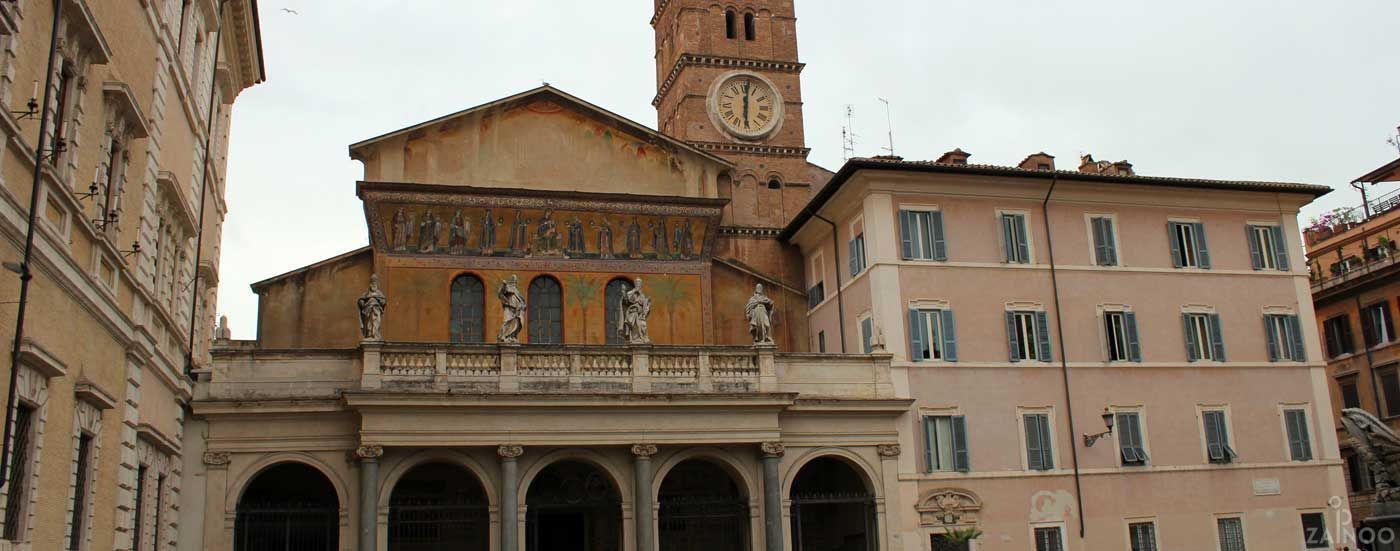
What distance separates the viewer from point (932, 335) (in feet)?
90.4

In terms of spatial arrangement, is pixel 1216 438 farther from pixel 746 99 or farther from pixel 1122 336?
pixel 746 99

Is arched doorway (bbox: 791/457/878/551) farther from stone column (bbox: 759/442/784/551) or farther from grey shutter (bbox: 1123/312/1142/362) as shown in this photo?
grey shutter (bbox: 1123/312/1142/362)

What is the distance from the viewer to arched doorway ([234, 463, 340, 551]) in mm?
24172

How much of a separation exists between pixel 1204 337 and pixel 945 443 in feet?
24.7

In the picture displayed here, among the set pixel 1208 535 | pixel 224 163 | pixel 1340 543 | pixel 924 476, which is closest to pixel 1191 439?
pixel 1208 535

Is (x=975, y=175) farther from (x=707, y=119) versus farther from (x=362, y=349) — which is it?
(x=362, y=349)

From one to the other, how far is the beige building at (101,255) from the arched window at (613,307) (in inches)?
384

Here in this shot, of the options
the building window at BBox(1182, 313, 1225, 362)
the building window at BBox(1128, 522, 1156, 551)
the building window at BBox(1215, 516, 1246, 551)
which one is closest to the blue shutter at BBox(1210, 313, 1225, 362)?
the building window at BBox(1182, 313, 1225, 362)

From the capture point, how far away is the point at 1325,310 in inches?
1617

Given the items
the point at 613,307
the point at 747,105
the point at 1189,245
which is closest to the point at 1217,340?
the point at 1189,245

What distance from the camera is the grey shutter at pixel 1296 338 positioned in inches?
1181

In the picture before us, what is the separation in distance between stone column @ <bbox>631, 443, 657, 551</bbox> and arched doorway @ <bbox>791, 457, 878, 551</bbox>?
4214mm

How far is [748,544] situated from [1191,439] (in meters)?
10.9

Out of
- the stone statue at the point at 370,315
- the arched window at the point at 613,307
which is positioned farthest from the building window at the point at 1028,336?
the stone statue at the point at 370,315
